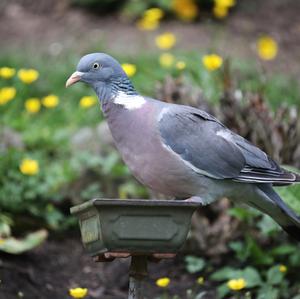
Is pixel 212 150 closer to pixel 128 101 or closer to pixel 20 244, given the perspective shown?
pixel 128 101

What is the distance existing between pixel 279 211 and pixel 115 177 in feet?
5.87

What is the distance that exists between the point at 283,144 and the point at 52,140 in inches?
72.6

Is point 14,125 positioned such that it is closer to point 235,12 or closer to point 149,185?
point 149,185

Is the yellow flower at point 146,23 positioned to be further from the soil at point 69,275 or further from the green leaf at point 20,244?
the green leaf at point 20,244

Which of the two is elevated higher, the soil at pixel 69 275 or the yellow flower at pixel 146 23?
the soil at pixel 69 275

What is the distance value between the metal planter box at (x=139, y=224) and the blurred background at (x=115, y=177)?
89cm

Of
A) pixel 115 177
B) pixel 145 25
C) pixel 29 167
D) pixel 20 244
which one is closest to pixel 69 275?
pixel 20 244

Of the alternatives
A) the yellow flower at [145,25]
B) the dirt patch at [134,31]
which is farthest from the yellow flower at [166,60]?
the yellow flower at [145,25]

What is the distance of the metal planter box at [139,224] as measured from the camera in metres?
3.01

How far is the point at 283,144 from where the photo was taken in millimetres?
4801

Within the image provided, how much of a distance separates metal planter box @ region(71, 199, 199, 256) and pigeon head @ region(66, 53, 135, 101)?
2.57ft

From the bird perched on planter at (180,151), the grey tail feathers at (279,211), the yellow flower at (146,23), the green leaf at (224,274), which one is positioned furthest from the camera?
the yellow flower at (146,23)

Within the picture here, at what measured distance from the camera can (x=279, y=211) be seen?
12.8 feet

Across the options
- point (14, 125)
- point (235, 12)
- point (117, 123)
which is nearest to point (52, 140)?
point (14, 125)
